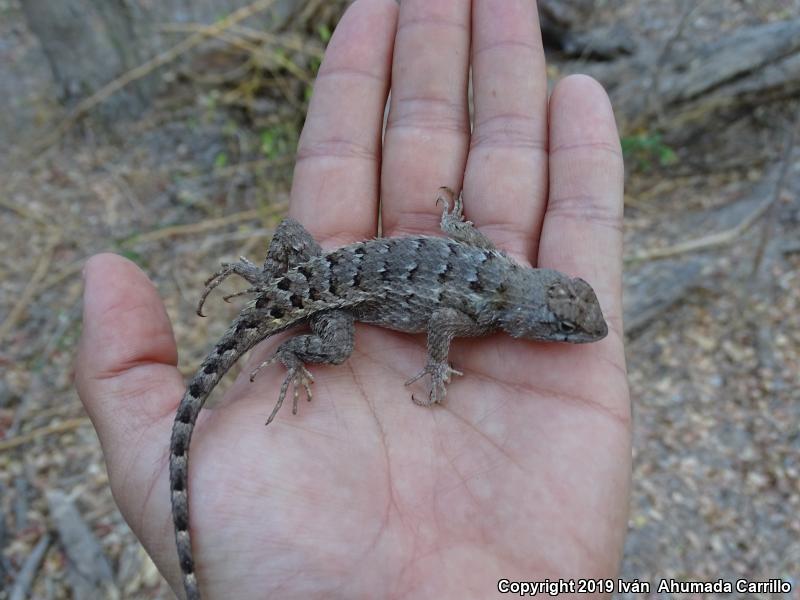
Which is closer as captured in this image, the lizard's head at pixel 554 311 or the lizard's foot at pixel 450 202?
the lizard's head at pixel 554 311

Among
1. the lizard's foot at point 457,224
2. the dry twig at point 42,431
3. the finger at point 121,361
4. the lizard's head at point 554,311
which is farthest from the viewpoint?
the dry twig at point 42,431

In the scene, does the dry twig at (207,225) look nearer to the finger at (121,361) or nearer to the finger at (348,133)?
the finger at (348,133)

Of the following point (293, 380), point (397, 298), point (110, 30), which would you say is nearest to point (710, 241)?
point (397, 298)

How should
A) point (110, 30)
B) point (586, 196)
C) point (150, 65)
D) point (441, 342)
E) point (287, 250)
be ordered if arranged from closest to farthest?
point (441, 342), point (586, 196), point (287, 250), point (110, 30), point (150, 65)

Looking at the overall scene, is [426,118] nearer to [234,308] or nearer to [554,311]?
[554,311]

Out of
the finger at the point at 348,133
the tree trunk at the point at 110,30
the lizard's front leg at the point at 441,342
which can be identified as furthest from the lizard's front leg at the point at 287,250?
the tree trunk at the point at 110,30

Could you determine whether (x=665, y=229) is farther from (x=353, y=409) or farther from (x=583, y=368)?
(x=353, y=409)
